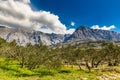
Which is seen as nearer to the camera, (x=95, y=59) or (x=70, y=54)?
(x=95, y=59)

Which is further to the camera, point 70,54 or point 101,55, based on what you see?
point 70,54

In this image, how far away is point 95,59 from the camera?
7744 cm

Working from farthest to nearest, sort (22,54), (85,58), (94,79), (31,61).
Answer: (85,58)
(22,54)
(31,61)
(94,79)

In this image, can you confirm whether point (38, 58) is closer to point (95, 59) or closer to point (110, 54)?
point (95, 59)

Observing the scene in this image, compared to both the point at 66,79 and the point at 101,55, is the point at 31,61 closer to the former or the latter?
the point at 66,79

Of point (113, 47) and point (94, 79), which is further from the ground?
point (113, 47)

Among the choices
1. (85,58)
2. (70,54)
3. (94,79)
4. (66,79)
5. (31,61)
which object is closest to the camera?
(66,79)

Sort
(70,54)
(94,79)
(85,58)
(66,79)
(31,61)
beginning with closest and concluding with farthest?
(66,79), (94,79), (31,61), (85,58), (70,54)

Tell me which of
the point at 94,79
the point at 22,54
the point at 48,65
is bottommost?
the point at 94,79

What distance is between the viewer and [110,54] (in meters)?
78.4

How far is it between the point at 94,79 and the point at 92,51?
3720cm

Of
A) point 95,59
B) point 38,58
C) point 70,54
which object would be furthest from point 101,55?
point 38,58

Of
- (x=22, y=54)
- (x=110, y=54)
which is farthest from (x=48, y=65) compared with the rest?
(x=110, y=54)

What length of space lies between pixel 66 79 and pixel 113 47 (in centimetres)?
4499
